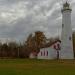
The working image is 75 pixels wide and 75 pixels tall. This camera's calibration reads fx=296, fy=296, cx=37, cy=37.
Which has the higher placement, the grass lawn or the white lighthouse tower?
the white lighthouse tower

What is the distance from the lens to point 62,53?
57719 mm

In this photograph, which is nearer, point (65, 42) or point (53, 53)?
point (65, 42)

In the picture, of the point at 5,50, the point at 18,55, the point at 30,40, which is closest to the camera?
the point at 18,55

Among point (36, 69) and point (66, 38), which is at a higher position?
point (66, 38)

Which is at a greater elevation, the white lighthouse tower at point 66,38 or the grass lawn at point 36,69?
Answer: the white lighthouse tower at point 66,38

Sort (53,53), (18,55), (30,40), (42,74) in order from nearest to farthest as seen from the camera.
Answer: (42,74), (53,53), (18,55), (30,40)

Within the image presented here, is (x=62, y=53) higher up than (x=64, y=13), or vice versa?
(x=64, y=13)

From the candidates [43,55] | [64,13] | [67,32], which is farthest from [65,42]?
[43,55]

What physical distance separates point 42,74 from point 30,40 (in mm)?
77706

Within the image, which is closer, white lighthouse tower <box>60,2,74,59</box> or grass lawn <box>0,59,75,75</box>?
grass lawn <box>0,59,75,75</box>

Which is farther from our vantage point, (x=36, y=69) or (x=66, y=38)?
(x=66, y=38)

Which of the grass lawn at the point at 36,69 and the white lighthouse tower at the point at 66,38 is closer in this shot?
the grass lawn at the point at 36,69

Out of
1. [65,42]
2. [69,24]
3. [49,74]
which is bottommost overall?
[49,74]

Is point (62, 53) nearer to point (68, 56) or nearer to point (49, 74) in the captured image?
point (68, 56)
